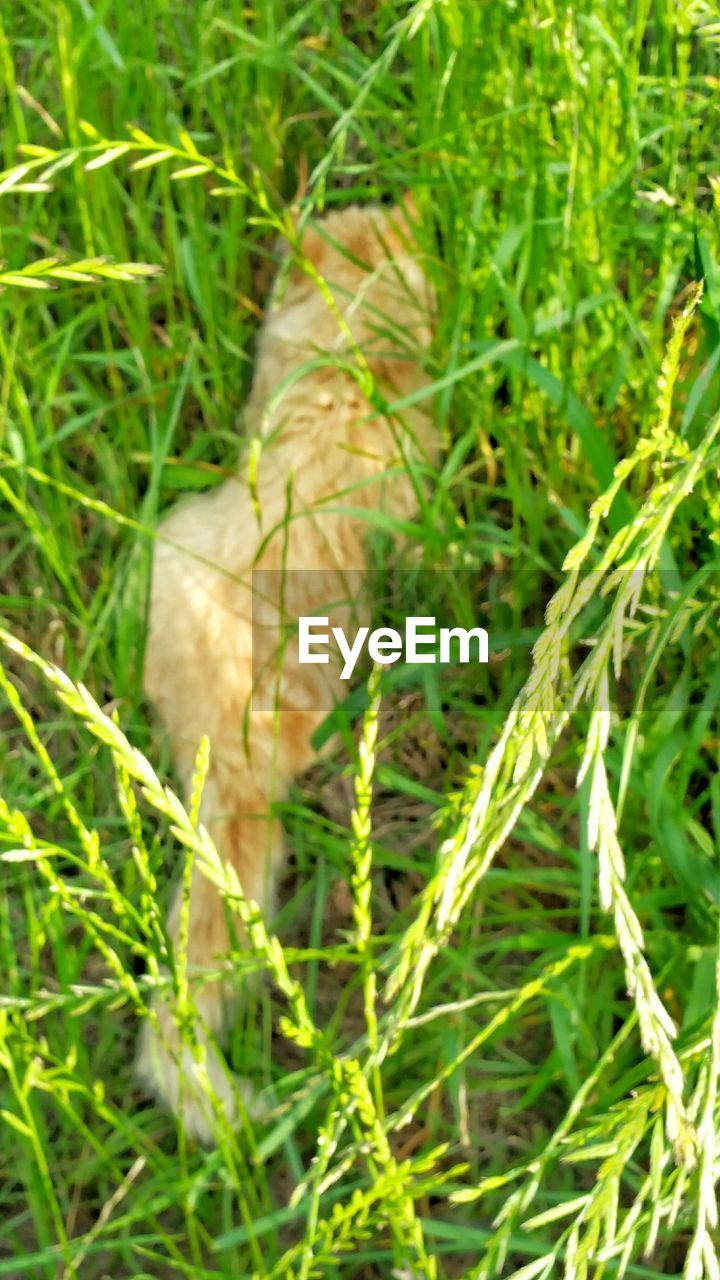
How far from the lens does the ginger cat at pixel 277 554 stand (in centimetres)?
124

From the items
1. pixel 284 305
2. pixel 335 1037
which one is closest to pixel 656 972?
pixel 335 1037

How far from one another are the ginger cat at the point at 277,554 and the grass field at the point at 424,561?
4 centimetres

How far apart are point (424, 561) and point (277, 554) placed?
150 mm

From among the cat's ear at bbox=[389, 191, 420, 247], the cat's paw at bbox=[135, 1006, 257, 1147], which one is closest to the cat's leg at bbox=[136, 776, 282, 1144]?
the cat's paw at bbox=[135, 1006, 257, 1147]

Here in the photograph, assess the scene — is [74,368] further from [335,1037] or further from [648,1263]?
[648,1263]

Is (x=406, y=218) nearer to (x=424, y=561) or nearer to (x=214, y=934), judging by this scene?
(x=424, y=561)

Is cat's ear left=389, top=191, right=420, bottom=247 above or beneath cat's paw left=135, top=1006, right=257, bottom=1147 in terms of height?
above

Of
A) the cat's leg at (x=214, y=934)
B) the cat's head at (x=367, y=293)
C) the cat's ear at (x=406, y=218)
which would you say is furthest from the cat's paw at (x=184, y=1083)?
the cat's ear at (x=406, y=218)

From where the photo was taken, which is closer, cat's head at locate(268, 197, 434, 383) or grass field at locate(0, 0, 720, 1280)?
grass field at locate(0, 0, 720, 1280)

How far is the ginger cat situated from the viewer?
124 cm

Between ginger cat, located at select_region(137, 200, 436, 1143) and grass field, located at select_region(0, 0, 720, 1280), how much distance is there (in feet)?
0.12

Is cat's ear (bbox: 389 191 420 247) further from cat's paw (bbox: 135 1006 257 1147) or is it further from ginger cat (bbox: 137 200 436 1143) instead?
cat's paw (bbox: 135 1006 257 1147)

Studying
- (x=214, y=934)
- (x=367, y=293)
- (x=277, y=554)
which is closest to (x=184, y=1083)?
(x=214, y=934)

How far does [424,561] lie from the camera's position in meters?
1.28
